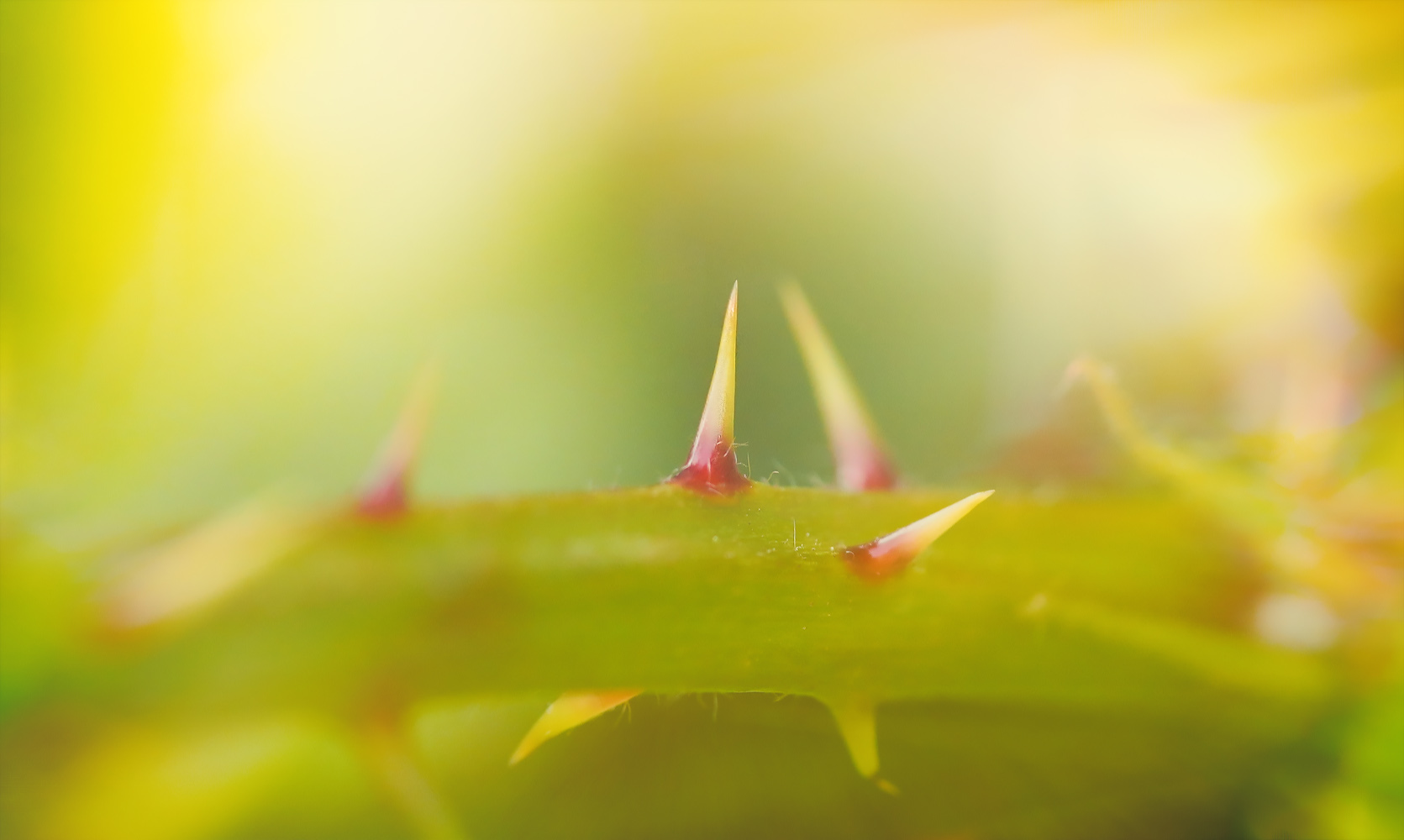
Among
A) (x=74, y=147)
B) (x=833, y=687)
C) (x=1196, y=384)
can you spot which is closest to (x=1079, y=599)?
(x=833, y=687)

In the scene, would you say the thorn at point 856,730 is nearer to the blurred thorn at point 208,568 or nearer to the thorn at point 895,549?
the thorn at point 895,549

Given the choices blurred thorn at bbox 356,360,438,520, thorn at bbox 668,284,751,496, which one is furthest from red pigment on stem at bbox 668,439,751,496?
blurred thorn at bbox 356,360,438,520

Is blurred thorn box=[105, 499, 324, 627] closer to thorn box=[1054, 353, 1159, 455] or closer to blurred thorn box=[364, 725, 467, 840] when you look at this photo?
blurred thorn box=[364, 725, 467, 840]

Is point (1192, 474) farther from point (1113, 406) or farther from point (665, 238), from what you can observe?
point (665, 238)

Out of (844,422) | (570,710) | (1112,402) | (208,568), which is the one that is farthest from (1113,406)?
(208,568)

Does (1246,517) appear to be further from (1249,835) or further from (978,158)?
(978,158)

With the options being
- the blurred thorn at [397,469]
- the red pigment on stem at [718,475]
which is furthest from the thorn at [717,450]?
the blurred thorn at [397,469]
